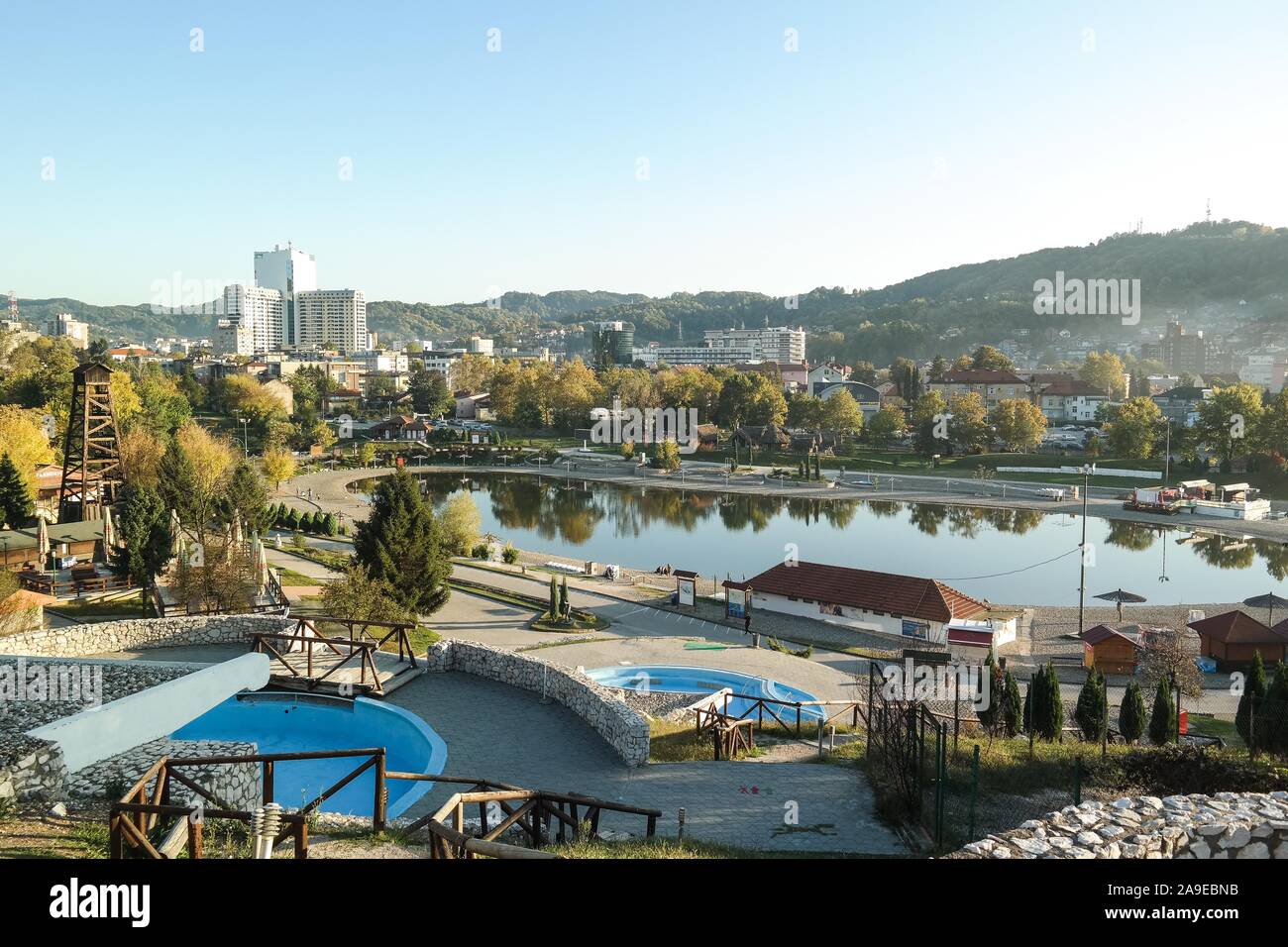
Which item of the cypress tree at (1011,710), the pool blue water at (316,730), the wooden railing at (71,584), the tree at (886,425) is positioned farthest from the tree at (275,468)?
the cypress tree at (1011,710)

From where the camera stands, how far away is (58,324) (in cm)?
13088

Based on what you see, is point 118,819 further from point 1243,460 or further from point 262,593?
point 1243,460

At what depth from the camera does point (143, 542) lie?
19.5 metres

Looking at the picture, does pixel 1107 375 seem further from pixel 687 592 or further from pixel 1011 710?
pixel 1011 710

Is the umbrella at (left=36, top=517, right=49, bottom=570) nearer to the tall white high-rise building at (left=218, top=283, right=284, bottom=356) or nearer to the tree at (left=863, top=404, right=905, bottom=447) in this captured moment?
the tree at (left=863, top=404, right=905, bottom=447)

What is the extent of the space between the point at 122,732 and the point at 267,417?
5920 cm

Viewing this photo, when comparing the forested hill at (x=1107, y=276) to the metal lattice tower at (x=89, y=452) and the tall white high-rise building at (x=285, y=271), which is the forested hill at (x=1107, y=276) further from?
the metal lattice tower at (x=89, y=452)

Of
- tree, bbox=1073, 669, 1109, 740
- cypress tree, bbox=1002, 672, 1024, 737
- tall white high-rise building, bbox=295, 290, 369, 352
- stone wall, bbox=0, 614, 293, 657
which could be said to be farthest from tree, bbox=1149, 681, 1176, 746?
tall white high-rise building, bbox=295, 290, 369, 352

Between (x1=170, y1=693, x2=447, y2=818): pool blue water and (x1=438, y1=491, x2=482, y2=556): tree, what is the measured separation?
16.6m

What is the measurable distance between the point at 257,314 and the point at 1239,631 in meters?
168

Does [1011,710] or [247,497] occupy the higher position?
[247,497]

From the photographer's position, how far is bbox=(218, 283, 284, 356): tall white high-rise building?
15288cm

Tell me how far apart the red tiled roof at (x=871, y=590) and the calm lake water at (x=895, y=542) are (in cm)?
684

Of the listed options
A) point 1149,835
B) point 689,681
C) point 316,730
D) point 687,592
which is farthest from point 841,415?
point 1149,835
